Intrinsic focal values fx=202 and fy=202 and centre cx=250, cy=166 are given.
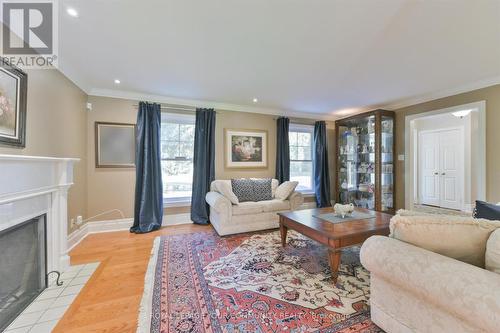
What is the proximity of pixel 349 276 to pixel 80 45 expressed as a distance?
363 cm

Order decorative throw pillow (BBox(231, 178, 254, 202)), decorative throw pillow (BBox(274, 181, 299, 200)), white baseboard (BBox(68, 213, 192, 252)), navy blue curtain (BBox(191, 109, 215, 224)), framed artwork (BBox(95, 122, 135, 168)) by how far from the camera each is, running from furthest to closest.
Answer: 1. navy blue curtain (BBox(191, 109, 215, 224))
2. decorative throw pillow (BBox(231, 178, 254, 202))
3. decorative throw pillow (BBox(274, 181, 299, 200))
4. framed artwork (BBox(95, 122, 135, 168))
5. white baseboard (BBox(68, 213, 192, 252))

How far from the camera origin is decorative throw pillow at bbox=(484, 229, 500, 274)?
938 millimetres

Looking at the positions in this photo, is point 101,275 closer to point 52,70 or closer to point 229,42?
point 52,70

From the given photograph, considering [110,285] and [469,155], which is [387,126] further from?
[110,285]

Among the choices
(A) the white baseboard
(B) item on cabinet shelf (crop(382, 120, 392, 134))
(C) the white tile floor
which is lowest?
(C) the white tile floor

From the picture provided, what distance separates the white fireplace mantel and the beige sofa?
69.3 inches

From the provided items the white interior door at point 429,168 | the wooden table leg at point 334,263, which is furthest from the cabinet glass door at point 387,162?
the wooden table leg at point 334,263

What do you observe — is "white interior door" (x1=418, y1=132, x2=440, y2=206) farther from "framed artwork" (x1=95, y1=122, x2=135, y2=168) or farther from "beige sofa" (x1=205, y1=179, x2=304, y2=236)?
"framed artwork" (x1=95, y1=122, x2=135, y2=168)

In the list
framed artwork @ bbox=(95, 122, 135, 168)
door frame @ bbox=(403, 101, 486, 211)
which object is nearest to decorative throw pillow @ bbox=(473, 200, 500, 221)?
door frame @ bbox=(403, 101, 486, 211)

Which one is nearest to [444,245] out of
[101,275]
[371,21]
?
[371,21]

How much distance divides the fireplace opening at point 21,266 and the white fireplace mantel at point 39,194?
8 cm

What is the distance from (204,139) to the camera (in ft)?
12.7

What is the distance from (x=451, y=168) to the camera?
5.01m
